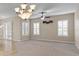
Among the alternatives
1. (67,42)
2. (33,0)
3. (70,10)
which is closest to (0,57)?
(33,0)

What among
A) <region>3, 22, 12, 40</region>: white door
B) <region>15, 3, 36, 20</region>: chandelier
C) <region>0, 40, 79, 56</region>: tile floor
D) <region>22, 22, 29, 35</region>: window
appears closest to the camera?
<region>15, 3, 36, 20</region>: chandelier

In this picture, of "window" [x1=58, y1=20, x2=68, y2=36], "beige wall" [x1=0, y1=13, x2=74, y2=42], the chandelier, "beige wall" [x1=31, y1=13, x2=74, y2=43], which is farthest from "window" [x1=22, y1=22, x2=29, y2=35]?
"window" [x1=58, y1=20, x2=68, y2=36]

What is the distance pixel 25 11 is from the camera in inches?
145

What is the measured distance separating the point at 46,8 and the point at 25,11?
64cm

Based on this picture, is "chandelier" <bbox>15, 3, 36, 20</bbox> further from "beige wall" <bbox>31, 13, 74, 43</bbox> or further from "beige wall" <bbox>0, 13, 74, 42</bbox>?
"beige wall" <bbox>31, 13, 74, 43</bbox>

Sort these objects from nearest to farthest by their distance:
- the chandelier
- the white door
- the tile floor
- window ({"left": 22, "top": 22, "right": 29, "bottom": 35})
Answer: the chandelier, the tile floor, the white door, window ({"left": 22, "top": 22, "right": 29, "bottom": 35})

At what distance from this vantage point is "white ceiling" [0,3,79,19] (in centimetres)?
354

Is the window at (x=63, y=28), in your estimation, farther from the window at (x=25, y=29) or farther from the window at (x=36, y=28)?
the window at (x=25, y=29)

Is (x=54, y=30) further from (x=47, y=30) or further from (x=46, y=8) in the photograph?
(x=46, y=8)

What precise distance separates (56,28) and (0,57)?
6.19ft

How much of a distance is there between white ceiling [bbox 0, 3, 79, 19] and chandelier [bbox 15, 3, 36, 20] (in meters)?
0.12

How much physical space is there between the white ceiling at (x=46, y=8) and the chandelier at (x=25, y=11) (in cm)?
12

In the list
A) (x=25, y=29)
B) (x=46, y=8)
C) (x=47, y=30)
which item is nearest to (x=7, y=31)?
(x=25, y=29)

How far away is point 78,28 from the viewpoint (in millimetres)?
3865
